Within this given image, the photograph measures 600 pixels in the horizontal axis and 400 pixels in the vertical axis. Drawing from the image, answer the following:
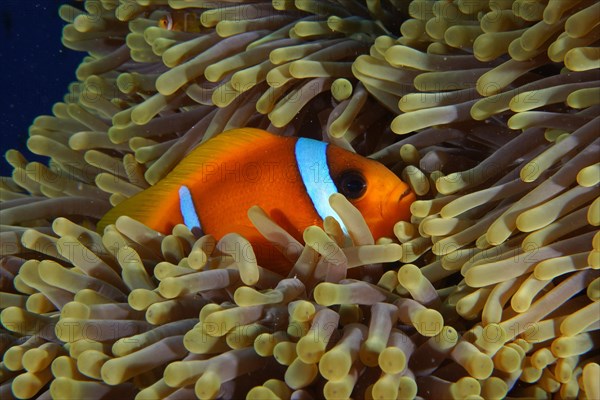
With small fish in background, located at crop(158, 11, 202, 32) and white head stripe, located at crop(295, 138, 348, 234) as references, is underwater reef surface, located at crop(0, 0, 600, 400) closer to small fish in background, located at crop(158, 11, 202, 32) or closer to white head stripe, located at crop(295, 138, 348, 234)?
white head stripe, located at crop(295, 138, 348, 234)

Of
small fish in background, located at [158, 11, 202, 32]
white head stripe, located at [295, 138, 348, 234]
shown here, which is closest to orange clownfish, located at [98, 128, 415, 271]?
white head stripe, located at [295, 138, 348, 234]

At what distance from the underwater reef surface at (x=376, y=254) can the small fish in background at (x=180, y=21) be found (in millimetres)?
313

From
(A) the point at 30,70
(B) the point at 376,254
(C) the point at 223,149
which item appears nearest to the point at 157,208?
(C) the point at 223,149

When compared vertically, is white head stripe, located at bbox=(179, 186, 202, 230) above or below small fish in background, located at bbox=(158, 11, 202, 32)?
below

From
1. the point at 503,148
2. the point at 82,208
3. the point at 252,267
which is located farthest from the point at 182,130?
the point at 503,148

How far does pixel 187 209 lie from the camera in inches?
59.3

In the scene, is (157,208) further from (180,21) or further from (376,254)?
(180,21)

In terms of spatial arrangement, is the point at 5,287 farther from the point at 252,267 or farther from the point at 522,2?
the point at 522,2

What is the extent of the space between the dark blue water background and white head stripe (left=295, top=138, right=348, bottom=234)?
334 centimetres

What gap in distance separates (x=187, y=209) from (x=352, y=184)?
1.39ft

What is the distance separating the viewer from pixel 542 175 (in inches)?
47.5

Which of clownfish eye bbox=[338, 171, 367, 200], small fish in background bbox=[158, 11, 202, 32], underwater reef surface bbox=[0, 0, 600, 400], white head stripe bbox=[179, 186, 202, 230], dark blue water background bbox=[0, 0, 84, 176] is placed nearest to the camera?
underwater reef surface bbox=[0, 0, 600, 400]

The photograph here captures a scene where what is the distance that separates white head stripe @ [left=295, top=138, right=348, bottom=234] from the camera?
4.52 feet

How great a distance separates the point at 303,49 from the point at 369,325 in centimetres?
82
